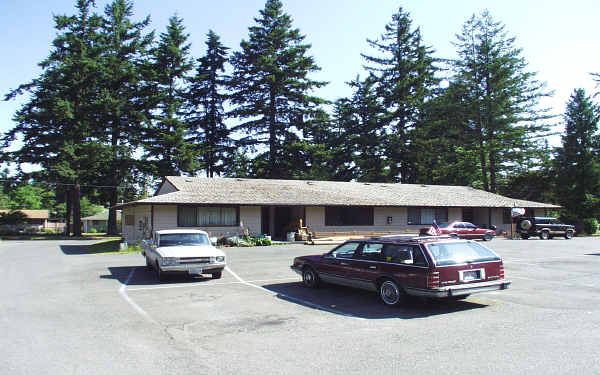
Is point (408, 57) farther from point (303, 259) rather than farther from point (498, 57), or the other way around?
point (303, 259)

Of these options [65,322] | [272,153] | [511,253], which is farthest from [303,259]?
[272,153]

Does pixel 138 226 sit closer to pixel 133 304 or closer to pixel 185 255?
pixel 185 255

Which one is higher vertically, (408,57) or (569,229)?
(408,57)

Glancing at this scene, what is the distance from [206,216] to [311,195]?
8221mm

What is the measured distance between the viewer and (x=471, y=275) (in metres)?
8.53

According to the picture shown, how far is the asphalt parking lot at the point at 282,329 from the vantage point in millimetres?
5391

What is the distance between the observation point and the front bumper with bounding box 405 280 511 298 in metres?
8.08

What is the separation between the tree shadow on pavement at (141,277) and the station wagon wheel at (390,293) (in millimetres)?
6035

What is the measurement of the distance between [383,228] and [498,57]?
3084 cm

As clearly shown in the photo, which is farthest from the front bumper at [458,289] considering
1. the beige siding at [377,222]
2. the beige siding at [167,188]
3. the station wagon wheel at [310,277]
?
the beige siding at [167,188]

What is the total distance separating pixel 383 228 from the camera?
32.3 metres

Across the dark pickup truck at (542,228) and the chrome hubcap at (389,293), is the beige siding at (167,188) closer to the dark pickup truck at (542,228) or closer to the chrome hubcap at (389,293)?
the chrome hubcap at (389,293)

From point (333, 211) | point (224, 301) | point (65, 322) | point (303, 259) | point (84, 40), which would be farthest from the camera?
point (84, 40)

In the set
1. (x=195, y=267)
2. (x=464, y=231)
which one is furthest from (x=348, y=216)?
(x=195, y=267)
